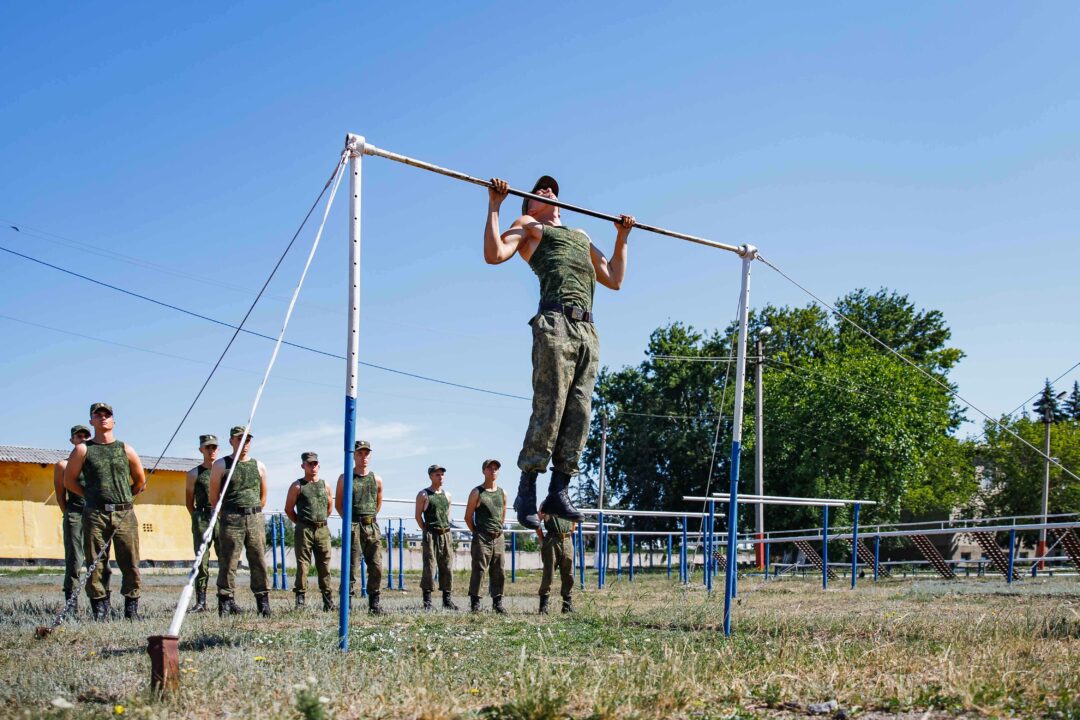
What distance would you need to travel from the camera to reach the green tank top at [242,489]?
33.9 ft

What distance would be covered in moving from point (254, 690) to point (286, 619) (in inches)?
169

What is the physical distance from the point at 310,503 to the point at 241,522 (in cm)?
110

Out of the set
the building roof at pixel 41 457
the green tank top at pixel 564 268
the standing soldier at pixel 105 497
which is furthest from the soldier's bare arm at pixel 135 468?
the building roof at pixel 41 457

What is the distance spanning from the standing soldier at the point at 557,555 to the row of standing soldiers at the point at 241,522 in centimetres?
1

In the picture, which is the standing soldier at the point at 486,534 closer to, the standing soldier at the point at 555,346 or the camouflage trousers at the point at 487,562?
the camouflage trousers at the point at 487,562

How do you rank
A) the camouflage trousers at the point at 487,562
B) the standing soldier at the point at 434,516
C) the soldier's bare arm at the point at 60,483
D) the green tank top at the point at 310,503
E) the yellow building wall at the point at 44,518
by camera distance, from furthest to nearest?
the yellow building wall at the point at 44,518 < the standing soldier at the point at 434,516 < the camouflage trousers at the point at 487,562 < the green tank top at the point at 310,503 < the soldier's bare arm at the point at 60,483

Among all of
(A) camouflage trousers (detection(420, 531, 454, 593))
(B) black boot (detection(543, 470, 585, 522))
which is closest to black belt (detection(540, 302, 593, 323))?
(B) black boot (detection(543, 470, 585, 522))

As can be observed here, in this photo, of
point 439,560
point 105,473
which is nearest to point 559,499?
point 105,473

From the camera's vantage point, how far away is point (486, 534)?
12.1 m

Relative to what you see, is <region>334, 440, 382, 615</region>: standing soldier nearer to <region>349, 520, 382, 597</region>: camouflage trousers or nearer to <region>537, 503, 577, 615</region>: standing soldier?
<region>349, 520, 382, 597</region>: camouflage trousers

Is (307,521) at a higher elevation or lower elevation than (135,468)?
lower

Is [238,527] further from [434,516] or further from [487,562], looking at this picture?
[434,516]

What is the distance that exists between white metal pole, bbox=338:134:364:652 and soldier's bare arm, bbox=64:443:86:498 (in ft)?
13.8

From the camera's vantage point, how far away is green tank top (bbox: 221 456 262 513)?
10336 mm
